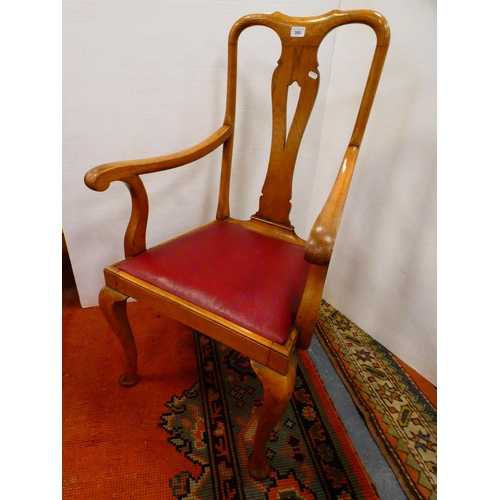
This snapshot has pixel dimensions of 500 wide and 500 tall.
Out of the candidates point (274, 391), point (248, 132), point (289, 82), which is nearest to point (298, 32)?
point (289, 82)

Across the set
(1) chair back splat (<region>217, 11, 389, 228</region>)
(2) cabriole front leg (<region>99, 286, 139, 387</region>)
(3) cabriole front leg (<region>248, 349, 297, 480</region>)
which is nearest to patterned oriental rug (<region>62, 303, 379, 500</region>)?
(2) cabriole front leg (<region>99, 286, 139, 387</region>)

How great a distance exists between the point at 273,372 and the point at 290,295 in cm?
18

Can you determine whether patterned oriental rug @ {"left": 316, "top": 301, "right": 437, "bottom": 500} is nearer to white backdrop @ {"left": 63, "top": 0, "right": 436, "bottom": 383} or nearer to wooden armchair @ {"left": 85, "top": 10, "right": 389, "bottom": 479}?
white backdrop @ {"left": 63, "top": 0, "right": 436, "bottom": 383}

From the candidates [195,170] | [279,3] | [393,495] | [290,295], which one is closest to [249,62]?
[279,3]

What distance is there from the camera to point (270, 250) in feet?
3.11

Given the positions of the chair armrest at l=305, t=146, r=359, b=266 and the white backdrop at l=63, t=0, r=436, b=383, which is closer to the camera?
the chair armrest at l=305, t=146, r=359, b=266

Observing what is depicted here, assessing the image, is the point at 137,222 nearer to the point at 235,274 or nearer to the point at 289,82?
the point at 235,274

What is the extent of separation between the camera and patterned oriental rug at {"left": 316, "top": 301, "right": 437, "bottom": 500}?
911mm

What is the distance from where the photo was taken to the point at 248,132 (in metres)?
1.24

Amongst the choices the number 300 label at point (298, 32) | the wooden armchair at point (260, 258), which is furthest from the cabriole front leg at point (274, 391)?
the number 300 label at point (298, 32)

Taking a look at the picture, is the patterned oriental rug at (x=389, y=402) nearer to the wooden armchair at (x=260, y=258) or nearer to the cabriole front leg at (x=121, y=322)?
the wooden armchair at (x=260, y=258)

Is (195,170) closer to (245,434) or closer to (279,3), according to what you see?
(279,3)

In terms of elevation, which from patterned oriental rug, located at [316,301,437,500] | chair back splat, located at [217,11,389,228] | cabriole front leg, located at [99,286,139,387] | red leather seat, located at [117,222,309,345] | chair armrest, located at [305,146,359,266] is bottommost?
patterned oriental rug, located at [316,301,437,500]

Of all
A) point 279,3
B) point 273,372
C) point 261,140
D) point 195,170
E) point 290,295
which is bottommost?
point 273,372
